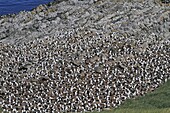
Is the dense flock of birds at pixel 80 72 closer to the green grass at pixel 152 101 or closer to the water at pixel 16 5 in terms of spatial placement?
the green grass at pixel 152 101

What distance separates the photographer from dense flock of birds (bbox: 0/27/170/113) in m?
38.2

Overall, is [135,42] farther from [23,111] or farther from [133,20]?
[23,111]

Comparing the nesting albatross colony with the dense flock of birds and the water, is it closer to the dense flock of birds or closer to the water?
the dense flock of birds

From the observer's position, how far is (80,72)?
42.8 m

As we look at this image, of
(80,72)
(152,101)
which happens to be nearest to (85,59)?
(80,72)

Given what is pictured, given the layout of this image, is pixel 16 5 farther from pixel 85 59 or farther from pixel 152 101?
pixel 152 101

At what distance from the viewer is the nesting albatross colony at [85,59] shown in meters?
38.7

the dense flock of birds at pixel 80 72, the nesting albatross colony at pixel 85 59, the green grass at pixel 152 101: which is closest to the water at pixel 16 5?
the nesting albatross colony at pixel 85 59

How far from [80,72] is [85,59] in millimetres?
2619

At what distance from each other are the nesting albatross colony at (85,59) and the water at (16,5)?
5751 centimetres

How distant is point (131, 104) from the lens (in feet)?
121

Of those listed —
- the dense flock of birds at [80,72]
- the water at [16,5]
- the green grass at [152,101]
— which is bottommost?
the green grass at [152,101]

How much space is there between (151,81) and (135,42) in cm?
890

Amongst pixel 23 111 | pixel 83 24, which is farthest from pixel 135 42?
pixel 23 111
